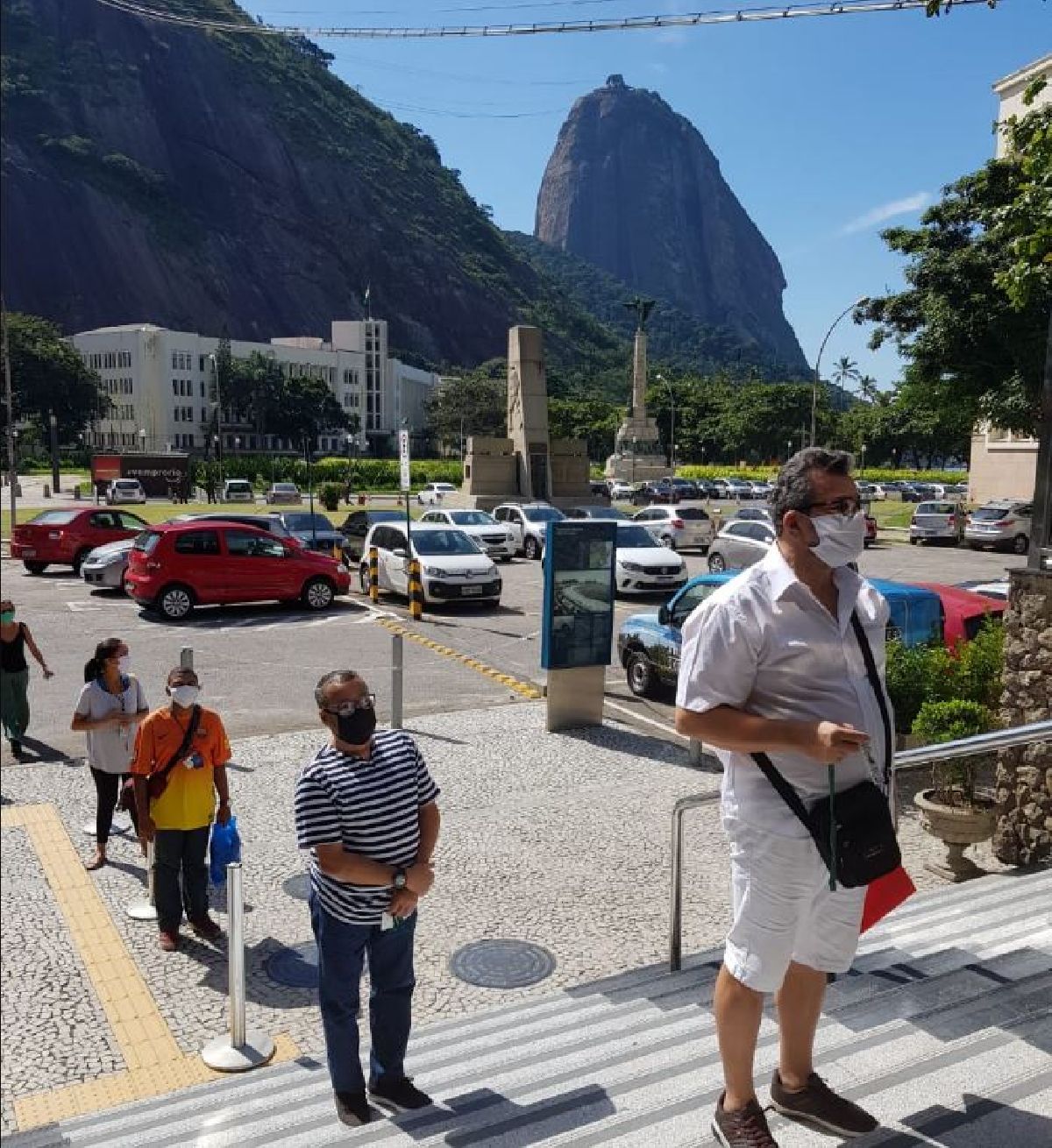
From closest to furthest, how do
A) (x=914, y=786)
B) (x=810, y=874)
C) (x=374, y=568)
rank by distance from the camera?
(x=810, y=874), (x=914, y=786), (x=374, y=568)

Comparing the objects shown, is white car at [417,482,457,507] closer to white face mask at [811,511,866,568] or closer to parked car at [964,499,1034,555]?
parked car at [964,499,1034,555]

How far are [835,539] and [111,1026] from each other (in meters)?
3.94

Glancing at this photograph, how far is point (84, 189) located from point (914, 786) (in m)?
175

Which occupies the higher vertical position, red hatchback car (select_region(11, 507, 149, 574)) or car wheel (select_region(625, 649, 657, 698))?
red hatchback car (select_region(11, 507, 149, 574))

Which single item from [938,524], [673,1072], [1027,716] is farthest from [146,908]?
[938,524]

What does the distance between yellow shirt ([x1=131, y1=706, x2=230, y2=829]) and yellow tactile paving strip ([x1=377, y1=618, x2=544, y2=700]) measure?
6.44 m

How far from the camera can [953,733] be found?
6.52m

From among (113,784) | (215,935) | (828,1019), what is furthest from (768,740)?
(113,784)

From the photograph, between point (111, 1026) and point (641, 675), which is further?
point (641, 675)

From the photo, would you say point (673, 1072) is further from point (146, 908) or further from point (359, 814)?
point (146, 908)

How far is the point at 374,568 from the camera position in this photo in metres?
18.6

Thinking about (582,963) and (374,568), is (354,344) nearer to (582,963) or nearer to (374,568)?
(374,568)

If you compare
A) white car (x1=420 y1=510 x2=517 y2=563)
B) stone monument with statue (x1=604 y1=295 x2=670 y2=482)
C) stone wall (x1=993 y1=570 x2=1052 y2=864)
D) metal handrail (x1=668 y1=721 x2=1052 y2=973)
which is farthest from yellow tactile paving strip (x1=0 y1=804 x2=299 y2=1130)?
stone monument with statue (x1=604 y1=295 x2=670 y2=482)

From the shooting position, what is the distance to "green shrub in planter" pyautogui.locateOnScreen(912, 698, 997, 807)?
20.4 feet
